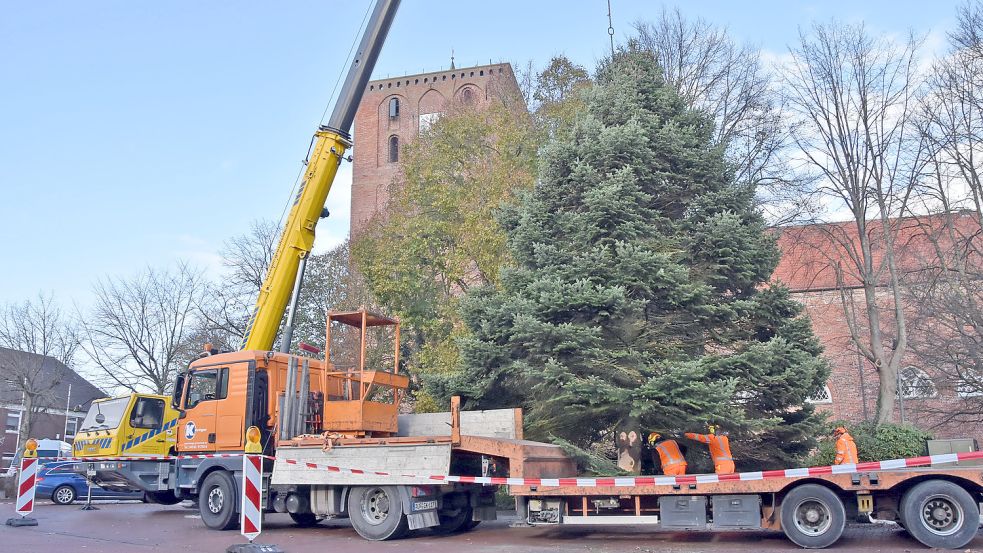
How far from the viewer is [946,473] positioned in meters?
8.86

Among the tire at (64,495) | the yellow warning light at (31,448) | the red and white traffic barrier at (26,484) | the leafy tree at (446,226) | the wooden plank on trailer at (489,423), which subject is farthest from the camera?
the tire at (64,495)

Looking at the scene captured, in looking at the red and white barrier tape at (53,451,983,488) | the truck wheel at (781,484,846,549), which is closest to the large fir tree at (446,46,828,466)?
the red and white barrier tape at (53,451,983,488)

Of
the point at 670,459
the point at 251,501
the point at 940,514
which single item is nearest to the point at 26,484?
the point at 251,501

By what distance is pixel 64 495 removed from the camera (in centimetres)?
2216

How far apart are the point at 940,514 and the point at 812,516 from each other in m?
1.39

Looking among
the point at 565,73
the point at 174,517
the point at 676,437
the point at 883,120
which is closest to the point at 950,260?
the point at 883,120

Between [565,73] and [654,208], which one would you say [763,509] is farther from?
[565,73]

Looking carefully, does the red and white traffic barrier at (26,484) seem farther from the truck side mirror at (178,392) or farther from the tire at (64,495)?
the tire at (64,495)

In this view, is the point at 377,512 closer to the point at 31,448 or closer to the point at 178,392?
the point at 178,392

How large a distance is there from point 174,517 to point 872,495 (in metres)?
13.4

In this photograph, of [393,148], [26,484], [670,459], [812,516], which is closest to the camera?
[812,516]

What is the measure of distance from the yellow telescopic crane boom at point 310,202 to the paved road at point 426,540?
3.88 meters

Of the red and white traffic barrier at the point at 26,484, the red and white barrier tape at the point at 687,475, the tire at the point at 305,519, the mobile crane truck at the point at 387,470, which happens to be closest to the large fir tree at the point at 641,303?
the mobile crane truck at the point at 387,470

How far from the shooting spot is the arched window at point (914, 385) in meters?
25.9
